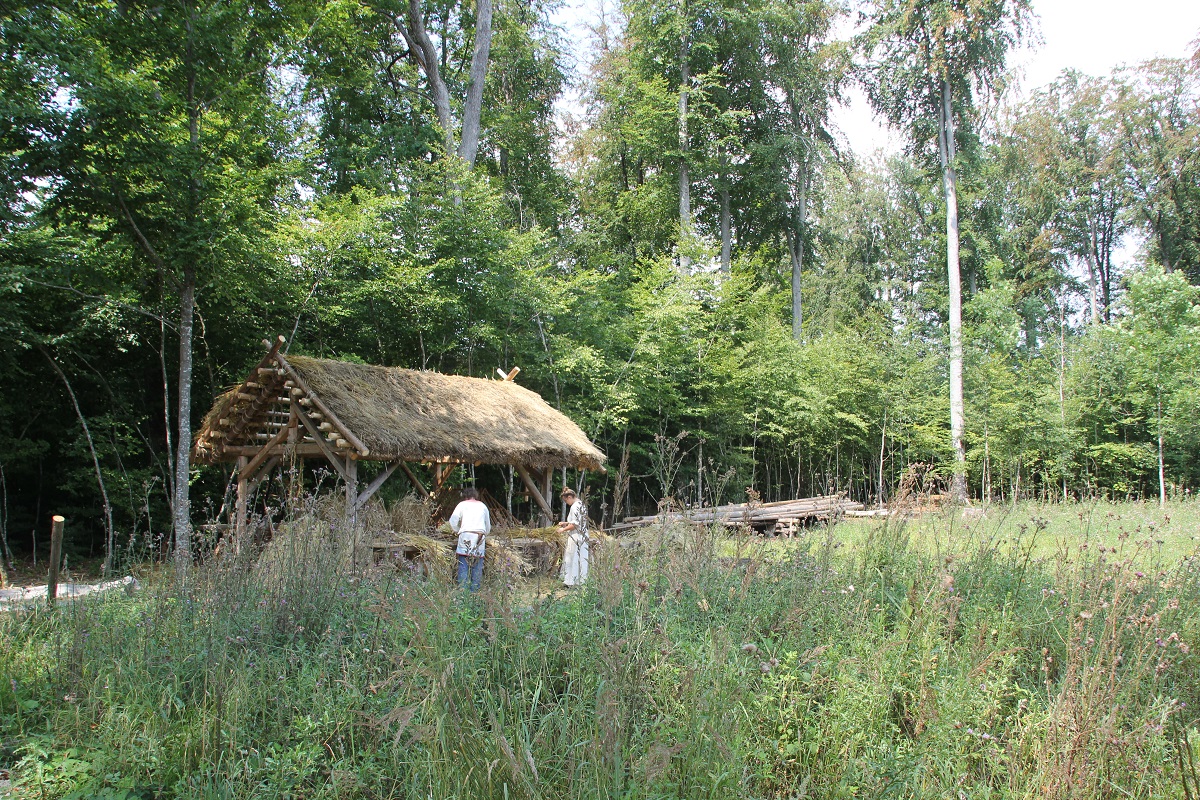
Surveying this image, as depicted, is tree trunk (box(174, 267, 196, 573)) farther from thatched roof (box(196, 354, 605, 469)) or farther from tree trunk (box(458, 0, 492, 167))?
tree trunk (box(458, 0, 492, 167))

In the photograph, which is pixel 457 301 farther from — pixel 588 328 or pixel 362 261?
pixel 588 328

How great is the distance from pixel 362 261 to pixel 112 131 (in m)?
5.17

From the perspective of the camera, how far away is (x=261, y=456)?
9500 mm

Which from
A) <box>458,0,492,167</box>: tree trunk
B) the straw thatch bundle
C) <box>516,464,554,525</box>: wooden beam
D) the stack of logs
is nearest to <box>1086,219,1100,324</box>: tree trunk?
<box>458,0,492,167</box>: tree trunk

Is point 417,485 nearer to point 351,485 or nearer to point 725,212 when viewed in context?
point 351,485

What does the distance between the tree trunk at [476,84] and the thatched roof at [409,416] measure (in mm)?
7666

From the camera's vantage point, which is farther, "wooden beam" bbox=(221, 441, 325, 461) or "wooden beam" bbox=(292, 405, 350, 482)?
"wooden beam" bbox=(221, 441, 325, 461)

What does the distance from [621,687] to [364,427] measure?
6.88 metres

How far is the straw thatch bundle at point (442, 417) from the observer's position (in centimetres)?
877

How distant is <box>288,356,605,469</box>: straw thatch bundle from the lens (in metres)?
8.77

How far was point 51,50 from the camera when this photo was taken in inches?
280

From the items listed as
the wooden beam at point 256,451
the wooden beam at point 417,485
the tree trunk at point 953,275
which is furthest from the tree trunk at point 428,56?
the tree trunk at point 953,275

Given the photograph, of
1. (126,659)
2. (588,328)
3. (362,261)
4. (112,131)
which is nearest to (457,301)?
(362,261)

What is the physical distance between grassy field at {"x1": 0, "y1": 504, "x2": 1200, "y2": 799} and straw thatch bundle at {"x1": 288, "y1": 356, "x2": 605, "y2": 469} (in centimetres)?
464
